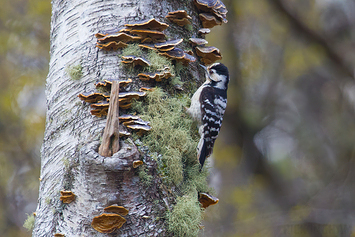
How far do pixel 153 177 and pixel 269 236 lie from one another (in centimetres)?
438

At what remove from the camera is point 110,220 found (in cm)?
202

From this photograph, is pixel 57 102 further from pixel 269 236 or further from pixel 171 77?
pixel 269 236

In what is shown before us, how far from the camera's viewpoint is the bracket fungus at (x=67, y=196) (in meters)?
2.11

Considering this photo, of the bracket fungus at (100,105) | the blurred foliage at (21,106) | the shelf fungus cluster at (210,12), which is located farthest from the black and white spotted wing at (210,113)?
the blurred foliage at (21,106)

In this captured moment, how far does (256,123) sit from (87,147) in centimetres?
507

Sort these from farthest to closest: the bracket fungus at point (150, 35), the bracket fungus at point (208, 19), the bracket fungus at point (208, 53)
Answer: the bracket fungus at point (208, 19) < the bracket fungus at point (208, 53) < the bracket fungus at point (150, 35)

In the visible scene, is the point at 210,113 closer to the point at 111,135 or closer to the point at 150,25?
the point at 150,25

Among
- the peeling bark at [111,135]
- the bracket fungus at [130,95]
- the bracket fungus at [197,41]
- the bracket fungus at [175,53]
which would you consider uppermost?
the bracket fungus at [197,41]

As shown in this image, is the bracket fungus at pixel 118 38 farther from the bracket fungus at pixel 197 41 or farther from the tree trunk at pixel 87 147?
the bracket fungus at pixel 197 41

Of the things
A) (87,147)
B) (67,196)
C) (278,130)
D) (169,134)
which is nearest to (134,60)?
(169,134)

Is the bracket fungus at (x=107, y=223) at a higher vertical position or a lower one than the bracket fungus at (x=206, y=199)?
higher

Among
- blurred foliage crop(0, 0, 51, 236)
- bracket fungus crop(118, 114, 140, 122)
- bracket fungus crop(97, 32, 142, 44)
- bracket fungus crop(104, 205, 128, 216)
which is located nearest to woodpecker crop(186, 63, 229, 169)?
bracket fungus crop(118, 114, 140, 122)

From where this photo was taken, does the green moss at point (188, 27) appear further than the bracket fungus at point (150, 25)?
Yes

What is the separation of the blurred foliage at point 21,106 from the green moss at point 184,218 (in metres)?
4.51
